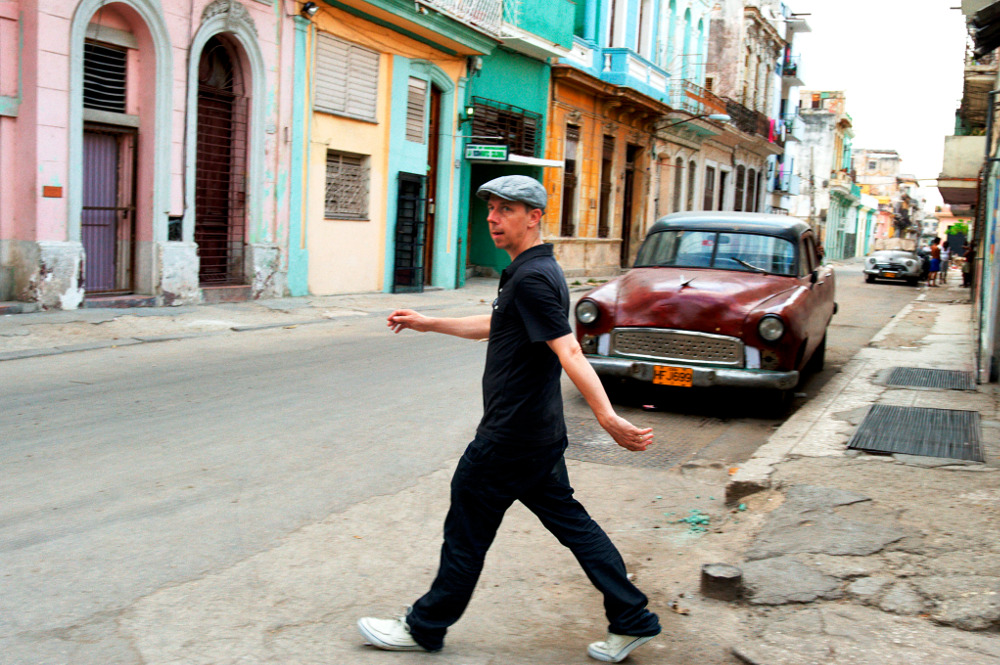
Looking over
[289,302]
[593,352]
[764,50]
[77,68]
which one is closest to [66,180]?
[77,68]

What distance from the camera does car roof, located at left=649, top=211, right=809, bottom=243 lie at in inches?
367

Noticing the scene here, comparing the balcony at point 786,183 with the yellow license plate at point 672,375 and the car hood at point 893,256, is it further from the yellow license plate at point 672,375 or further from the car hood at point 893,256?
the yellow license plate at point 672,375

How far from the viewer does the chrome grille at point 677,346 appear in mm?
7840

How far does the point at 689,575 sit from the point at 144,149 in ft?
36.8

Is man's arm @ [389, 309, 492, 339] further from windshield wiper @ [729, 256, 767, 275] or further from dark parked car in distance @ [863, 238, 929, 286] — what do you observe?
dark parked car in distance @ [863, 238, 929, 286]

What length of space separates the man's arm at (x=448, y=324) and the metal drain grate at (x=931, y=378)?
6504 mm

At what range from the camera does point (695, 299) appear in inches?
316

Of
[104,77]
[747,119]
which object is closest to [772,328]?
[104,77]

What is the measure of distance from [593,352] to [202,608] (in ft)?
16.6

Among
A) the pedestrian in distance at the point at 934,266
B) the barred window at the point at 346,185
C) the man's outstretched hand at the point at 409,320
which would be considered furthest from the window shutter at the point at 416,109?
the pedestrian in distance at the point at 934,266

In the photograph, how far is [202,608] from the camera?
368cm

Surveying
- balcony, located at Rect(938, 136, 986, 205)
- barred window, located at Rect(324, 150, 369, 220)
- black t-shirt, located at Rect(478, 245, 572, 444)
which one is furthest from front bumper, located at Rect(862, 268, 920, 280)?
black t-shirt, located at Rect(478, 245, 572, 444)

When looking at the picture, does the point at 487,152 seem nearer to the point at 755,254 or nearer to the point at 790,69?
the point at 755,254

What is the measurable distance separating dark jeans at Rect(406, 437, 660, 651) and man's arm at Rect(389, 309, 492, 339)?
0.56 meters
